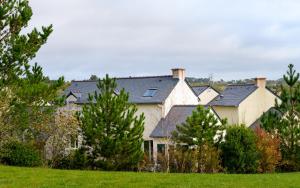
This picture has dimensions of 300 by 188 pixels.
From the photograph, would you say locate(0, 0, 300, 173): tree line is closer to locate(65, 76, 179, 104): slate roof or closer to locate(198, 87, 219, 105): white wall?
locate(65, 76, 179, 104): slate roof

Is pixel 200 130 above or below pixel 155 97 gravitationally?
below

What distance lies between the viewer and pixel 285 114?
119 feet

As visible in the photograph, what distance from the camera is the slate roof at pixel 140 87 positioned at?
43.3 metres

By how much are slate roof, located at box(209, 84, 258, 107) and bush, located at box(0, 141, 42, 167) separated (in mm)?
26703

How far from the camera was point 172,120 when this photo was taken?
135ft

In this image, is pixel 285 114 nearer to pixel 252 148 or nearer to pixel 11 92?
pixel 252 148

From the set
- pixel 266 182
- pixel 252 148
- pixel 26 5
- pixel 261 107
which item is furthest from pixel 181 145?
pixel 261 107

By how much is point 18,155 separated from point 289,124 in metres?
19.8

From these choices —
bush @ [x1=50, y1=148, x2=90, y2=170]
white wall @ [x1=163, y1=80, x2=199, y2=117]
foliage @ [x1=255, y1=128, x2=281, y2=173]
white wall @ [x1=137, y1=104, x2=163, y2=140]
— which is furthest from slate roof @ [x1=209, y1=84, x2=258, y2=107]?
bush @ [x1=50, y1=148, x2=90, y2=170]

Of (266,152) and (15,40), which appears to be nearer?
(15,40)

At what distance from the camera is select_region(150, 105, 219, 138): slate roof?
40.2m

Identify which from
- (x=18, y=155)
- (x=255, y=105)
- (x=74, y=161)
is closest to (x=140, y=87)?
(x=255, y=105)

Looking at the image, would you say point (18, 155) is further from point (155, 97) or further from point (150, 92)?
point (150, 92)

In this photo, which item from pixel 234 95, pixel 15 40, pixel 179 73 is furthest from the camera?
pixel 234 95
